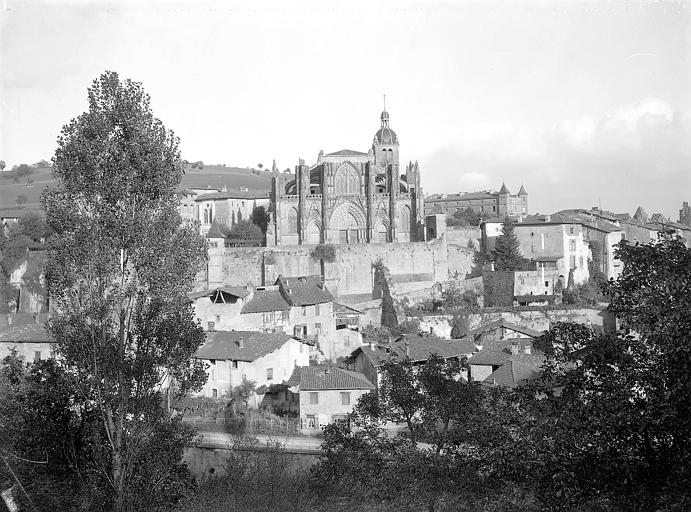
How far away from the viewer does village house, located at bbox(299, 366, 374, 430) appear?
28.8 m

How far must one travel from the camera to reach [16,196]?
9144 cm

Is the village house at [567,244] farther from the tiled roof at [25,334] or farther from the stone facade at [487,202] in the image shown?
the tiled roof at [25,334]

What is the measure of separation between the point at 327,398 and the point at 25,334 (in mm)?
14450

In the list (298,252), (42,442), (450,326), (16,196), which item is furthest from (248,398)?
(16,196)

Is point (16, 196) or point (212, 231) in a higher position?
point (16, 196)

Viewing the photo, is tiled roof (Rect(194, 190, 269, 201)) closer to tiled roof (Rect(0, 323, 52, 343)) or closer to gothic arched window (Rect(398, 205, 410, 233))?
gothic arched window (Rect(398, 205, 410, 233))

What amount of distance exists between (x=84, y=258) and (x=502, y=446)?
761 centimetres

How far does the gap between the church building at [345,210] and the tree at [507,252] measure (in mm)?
6818

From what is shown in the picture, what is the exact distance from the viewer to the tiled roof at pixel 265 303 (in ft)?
130

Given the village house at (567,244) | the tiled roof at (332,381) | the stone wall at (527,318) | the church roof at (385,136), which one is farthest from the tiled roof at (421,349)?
the church roof at (385,136)

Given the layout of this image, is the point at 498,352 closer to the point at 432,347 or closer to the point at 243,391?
the point at 432,347

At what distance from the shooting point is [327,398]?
28953mm

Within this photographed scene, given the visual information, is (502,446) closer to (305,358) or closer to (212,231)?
(305,358)

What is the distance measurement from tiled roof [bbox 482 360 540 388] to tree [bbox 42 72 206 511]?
1783cm
